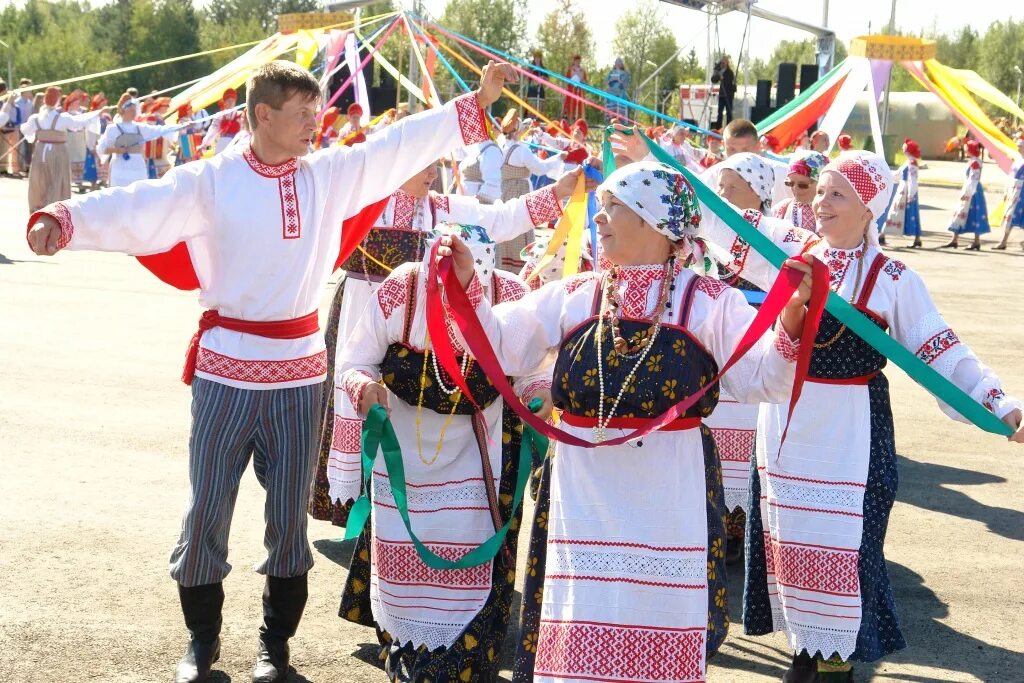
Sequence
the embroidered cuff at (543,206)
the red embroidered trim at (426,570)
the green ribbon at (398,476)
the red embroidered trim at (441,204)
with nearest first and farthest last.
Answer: the green ribbon at (398,476), the red embroidered trim at (426,570), the embroidered cuff at (543,206), the red embroidered trim at (441,204)

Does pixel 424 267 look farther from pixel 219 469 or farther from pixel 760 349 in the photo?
pixel 760 349

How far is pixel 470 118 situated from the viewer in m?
4.16

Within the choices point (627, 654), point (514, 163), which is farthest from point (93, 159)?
point (627, 654)

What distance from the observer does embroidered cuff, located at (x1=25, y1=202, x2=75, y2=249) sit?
3.41 m

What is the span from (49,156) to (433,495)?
55.8ft

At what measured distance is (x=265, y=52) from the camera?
14.6 m

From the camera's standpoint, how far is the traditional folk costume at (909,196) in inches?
769

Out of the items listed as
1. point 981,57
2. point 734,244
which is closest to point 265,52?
A: point 734,244

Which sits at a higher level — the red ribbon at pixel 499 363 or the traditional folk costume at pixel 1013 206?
the red ribbon at pixel 499 363

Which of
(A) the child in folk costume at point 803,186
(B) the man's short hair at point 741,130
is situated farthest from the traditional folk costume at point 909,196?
(A) the child in folk costume at point 803,186

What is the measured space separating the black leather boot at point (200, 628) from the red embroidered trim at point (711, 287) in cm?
173

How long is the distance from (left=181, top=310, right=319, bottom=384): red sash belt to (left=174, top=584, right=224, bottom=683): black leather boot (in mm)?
638

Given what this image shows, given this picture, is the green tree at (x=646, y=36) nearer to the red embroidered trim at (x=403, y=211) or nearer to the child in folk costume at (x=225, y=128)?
the child in folk costume at (x=225, y=128)

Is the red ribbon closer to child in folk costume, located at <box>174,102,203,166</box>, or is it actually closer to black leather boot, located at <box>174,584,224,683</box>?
black leather boot, located at <box>174,584,224,683</box>
